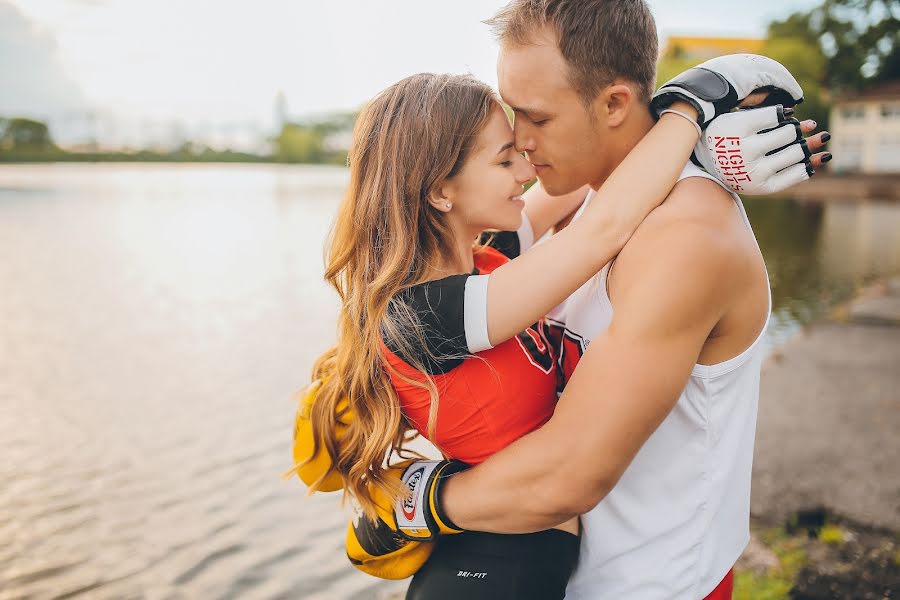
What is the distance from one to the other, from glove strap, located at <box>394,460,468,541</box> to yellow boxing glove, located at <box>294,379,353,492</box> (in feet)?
0.93

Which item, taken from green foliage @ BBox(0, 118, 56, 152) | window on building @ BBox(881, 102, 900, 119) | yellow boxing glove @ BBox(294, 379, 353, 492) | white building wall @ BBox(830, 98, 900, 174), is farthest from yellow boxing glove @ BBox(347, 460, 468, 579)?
green foliage @ BBox(0, 118, 56, 152)

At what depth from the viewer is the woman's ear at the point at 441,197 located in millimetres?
2066

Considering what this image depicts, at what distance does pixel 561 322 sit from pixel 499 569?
72 centimetres

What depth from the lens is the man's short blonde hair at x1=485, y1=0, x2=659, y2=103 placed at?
1925 millimetres

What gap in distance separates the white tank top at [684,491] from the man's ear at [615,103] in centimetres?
33

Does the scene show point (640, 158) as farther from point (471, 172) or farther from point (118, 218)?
point (118, 218)

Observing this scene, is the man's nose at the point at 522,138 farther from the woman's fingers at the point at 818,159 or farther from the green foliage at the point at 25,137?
the green foliage at the point at 25,137

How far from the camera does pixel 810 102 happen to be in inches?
2028

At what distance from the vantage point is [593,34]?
193cm

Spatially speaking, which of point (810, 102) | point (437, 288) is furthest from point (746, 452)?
point (810, 102)

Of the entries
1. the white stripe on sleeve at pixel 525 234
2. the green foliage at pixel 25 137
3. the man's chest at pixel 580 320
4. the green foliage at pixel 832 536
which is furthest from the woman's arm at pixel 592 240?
the green foliage at pixel 25 137

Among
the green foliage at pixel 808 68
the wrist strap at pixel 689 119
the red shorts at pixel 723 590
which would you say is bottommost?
the red shorts at pixel 723 590

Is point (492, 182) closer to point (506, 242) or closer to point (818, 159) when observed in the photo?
point (506, 242)

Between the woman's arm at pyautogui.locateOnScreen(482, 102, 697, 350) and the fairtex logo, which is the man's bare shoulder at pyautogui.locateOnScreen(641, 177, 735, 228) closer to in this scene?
the woman's arm at pyautogui.locateOnScreen(482, 102, 697, 350)
